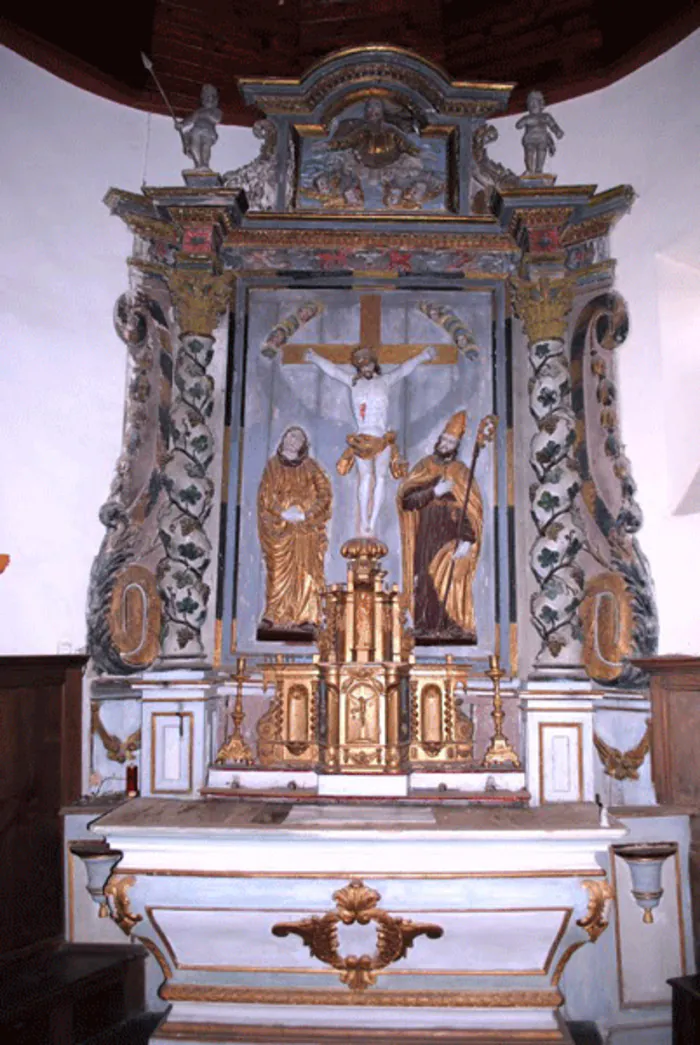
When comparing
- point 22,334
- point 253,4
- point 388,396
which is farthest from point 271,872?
point 253,4

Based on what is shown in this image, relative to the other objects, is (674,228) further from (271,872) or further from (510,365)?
(271,872)

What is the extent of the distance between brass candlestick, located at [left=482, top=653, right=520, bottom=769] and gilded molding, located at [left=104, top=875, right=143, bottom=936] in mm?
2342

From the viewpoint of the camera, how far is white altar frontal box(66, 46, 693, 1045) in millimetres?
4965

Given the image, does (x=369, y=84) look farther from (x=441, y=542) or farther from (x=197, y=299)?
(x=441, y=542)

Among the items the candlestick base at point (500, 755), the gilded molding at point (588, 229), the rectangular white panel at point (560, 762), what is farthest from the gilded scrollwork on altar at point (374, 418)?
the rectangular white panel at point (560, 762)

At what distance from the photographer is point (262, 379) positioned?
7.16 m

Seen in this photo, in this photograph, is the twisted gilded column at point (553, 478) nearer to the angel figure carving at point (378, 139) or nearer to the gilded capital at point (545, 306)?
the gilded capital at point (545, 306)

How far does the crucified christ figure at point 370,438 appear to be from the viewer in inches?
269

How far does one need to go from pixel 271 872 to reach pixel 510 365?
4.12 meters

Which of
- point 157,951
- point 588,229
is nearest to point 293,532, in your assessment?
point 157,951

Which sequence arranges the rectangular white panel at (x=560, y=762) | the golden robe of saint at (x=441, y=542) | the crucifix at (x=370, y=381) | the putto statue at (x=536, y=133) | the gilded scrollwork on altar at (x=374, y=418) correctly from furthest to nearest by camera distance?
the putto statue at (x=536, y=133), the crucifix at (x=370, y=381), the golden robe of saint at (x=441, y=542), the gilded scrollwork on altar at (x=374, y=418), the rectangular white panel at (x=560, y=762)

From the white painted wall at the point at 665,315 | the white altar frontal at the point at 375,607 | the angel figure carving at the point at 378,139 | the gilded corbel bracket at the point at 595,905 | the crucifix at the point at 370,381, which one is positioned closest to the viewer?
the gilded corbel bracket at the point at 595,905

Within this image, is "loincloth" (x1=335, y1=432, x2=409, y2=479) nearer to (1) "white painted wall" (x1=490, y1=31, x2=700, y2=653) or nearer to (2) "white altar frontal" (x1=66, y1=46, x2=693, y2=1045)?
(2) "white altar frontal" (x1=66, y1=46, x2=693, y2=1045)

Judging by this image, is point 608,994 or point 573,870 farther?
point 608,994
